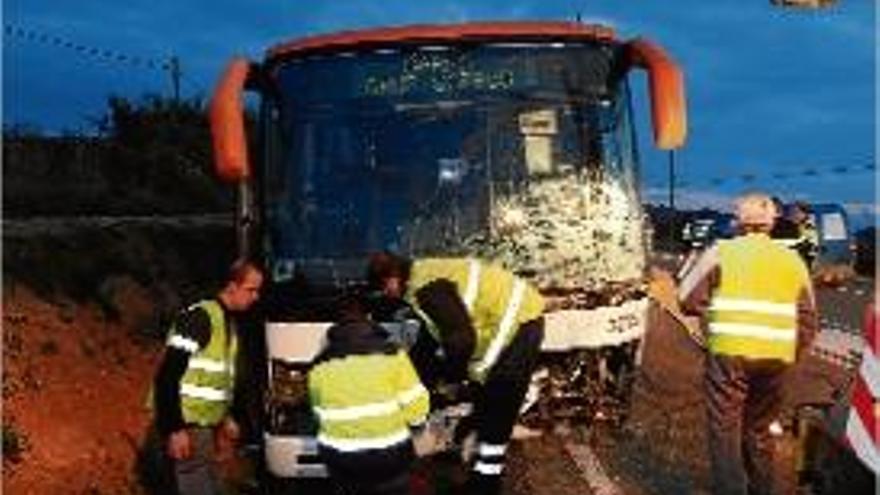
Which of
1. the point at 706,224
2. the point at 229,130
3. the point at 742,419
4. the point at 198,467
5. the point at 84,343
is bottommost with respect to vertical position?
the point at 706,224

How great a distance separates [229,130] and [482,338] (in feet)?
7.08

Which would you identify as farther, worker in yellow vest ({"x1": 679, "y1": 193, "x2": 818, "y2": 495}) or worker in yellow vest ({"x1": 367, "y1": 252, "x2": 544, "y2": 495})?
worker in yellow vest ({"x1": 367, "y1": 252, "x2": 544, "y2": 495})

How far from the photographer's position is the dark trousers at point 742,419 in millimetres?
10219

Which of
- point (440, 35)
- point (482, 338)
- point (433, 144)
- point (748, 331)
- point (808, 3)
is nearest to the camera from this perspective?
point (748, 331)

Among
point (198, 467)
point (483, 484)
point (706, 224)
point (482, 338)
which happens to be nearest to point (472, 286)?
point (482, 338)

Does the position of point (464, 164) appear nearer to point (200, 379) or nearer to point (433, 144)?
point (433, 144)

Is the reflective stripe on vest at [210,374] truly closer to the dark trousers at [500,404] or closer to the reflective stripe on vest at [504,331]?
the reflective stripe on vest at [504,331]

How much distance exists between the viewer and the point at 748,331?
1011cm

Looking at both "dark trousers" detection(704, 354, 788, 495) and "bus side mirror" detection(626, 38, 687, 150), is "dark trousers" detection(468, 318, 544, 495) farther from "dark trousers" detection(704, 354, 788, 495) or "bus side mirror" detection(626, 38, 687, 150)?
"bus side mirror" detection(626, 38, 687, 150)

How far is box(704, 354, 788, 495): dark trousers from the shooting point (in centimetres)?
1022

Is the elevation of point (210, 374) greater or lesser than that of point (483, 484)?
greater

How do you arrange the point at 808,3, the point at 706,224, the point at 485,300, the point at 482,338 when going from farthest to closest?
the point at 706,224
the point at 808,3
the point at 482,338
the point at 485,300

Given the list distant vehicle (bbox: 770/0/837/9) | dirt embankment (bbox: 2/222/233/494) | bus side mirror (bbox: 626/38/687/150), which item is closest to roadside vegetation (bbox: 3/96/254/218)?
dirt embankment (bbox: 2/222/233/494)

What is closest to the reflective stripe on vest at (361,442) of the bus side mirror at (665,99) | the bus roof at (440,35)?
the bus side mirror at (665,99)
